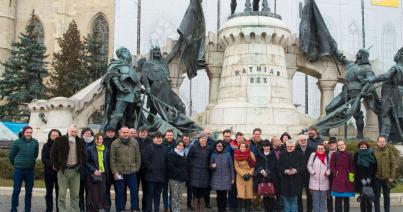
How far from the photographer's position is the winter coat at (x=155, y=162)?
7.82 meters

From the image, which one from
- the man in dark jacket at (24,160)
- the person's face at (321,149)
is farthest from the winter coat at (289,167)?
the man in dark jacket at (24,160)

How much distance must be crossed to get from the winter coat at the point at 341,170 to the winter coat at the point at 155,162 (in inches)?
102

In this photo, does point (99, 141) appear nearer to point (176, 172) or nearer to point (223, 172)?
point (176, 172)

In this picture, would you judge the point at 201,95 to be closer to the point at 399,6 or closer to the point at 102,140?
the point at 399,6

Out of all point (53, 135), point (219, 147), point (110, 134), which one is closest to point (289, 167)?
point (219, 147)

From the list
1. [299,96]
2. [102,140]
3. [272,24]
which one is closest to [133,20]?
[299,96]

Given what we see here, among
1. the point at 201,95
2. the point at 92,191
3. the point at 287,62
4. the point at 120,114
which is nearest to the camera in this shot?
the point at 92,191

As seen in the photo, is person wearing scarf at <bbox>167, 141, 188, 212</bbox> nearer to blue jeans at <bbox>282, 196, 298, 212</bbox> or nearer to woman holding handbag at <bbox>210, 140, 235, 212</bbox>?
woman holding handbag at <bbox>210, 140, 235, 212</bbox>

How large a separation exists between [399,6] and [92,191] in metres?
31.2

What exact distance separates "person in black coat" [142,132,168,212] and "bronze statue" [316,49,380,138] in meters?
7.37

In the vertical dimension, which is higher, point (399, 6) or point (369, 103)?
point (399, 6)

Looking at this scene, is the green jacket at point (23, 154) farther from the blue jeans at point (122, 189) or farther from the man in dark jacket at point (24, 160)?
the blue jeans at point (122, 189)

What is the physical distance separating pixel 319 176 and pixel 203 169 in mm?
1806

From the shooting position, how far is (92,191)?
7.58 m
